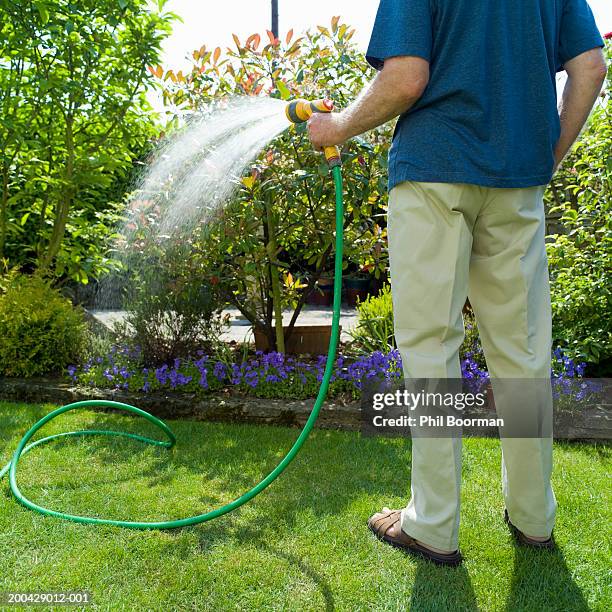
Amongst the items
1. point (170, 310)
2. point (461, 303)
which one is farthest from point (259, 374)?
point (461, 303)

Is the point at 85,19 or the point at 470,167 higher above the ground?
the point at 85,19

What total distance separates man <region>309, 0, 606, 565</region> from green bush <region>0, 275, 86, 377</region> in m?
2.76

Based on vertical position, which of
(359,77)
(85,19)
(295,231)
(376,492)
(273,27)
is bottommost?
(376,492)

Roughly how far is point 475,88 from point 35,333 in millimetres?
3215

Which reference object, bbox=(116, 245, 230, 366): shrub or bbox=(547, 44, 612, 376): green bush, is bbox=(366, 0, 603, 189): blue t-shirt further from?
bbox=(116, 245, 230, 366): shrub

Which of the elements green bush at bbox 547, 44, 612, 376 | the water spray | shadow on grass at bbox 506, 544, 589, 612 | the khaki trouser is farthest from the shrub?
shadow on grass at bbox 506, 544, 589, 612

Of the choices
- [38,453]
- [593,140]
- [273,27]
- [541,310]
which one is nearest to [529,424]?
[541,310]

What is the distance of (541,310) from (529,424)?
1.03 ft

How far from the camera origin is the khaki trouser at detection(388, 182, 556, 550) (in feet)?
5.38

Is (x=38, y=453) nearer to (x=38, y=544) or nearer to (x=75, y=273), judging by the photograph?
(x=38, y=544)

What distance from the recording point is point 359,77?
3713mm

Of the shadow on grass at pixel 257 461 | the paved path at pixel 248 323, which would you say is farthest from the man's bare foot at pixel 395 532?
the paved path at pixel 248 323

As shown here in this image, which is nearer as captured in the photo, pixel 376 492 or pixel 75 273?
pixel 376 492

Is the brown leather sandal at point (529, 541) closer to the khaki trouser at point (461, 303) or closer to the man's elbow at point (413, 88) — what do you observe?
the khaki trouser at point (461, 303)
